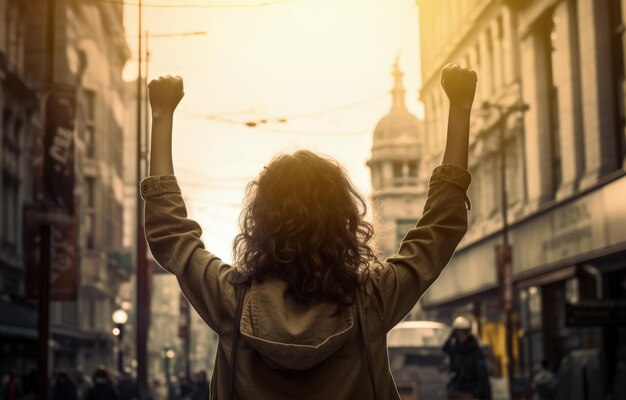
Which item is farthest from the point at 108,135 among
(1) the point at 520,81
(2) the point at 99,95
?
(1) the point at 520,81

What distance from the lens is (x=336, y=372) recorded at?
314 centimetres

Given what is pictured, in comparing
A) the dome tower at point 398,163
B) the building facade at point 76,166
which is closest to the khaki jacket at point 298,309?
the building facade at point 76,166

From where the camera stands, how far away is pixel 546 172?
3856cm

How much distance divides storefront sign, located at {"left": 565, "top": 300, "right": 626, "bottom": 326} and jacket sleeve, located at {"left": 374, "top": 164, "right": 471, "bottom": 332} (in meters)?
18.0

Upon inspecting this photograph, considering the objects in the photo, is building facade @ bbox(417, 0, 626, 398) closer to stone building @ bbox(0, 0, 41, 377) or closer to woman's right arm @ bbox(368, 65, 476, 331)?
stone building @ bbox(0, 0, 41, 377)

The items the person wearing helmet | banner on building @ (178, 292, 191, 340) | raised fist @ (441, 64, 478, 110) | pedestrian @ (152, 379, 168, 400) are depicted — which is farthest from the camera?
banner on building @ (178, 292, 191, 340)

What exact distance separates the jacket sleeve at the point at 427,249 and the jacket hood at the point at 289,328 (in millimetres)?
147

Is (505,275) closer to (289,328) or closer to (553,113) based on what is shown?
(553,113)

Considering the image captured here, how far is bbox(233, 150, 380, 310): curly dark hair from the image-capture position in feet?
10.5

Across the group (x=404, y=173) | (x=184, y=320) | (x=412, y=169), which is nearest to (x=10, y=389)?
(x=184, y=320)

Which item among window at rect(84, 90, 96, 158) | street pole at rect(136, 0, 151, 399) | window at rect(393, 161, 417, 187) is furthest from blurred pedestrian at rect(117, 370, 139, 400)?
window at rect(393, 161, 417, 187)

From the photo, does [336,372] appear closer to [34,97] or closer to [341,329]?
[341,329]

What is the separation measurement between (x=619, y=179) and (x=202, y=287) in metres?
27.3

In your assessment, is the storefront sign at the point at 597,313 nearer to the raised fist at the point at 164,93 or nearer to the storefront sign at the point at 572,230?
the storefront sign at the point at 572,230
